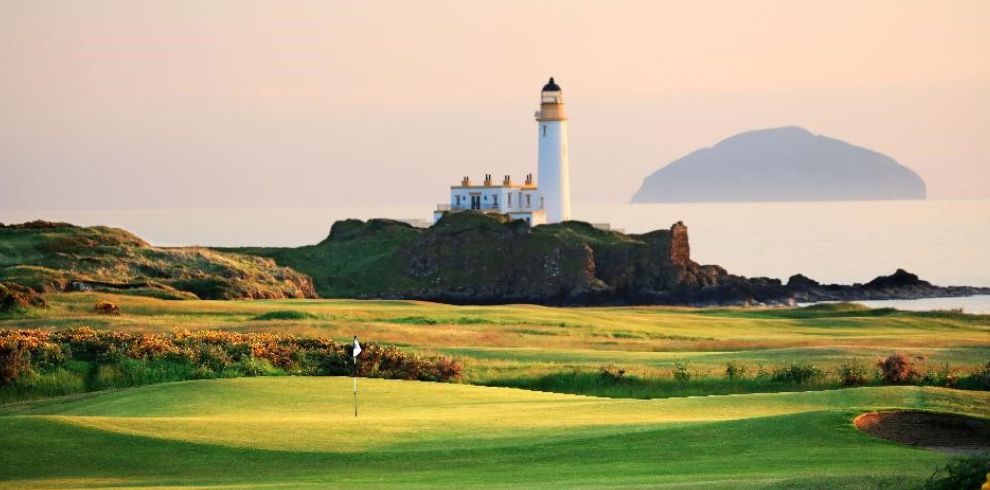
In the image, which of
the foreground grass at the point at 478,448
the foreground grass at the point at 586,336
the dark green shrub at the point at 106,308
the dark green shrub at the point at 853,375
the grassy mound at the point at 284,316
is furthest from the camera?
the grassy mound at the point at 284,316

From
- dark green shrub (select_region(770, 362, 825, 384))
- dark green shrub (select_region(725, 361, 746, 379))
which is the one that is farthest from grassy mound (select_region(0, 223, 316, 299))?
dark green shrub (select_region(770, 362, 825, 384))

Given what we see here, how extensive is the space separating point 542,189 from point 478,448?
106295 mm

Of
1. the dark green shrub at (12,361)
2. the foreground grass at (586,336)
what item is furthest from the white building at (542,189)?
the dark green shrub at (12,361)

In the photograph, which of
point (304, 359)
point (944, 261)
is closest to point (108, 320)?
point (304, 359)

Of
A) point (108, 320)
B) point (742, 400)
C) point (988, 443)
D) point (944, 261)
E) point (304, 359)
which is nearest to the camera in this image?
point (988, 443)

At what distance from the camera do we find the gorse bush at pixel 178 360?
38719 mm

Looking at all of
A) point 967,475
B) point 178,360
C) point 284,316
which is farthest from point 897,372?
point 284,316

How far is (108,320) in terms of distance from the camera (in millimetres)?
50562

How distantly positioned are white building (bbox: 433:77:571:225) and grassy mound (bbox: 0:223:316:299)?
30.5 meters

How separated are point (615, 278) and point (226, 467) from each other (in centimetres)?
9163

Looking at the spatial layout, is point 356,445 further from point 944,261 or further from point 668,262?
point 944,261

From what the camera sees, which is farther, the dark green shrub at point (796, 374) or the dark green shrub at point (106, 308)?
the dark green shrub at point (106, 308)

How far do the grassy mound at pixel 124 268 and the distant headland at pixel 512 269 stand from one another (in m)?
0.32

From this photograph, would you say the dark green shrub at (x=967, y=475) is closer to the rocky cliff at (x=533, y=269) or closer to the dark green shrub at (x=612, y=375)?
the dark green shrub at (x=612, y=375)
